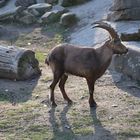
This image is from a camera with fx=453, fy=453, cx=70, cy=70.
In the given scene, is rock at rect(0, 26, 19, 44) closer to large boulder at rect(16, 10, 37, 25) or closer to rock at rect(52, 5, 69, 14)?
large boulder at rect(16, 10, 37, 25)

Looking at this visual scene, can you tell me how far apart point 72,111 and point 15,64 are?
2.63 metres

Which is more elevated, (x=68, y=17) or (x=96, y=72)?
(x=96, y=72)

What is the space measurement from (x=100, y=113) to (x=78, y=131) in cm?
95

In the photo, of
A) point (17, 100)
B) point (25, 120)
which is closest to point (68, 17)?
point (17, 100)

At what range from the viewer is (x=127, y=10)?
545 inches

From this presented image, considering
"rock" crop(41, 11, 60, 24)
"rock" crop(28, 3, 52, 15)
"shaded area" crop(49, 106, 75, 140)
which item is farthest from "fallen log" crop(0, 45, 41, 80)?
"rock" crop(28, 3, 52, 15)

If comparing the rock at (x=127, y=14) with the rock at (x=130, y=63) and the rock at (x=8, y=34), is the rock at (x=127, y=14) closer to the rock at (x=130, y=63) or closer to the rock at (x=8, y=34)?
the rock at (x=130, y=63)

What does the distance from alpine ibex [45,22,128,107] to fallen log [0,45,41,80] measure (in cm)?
196

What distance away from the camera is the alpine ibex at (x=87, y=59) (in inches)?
336

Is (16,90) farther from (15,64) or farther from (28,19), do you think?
(28,19)

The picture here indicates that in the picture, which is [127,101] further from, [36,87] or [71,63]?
[36,87]

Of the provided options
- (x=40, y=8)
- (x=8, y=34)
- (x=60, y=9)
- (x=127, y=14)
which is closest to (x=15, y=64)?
(x=127, y=14)

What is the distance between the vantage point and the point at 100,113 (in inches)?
327

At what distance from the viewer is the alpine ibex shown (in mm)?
8539
